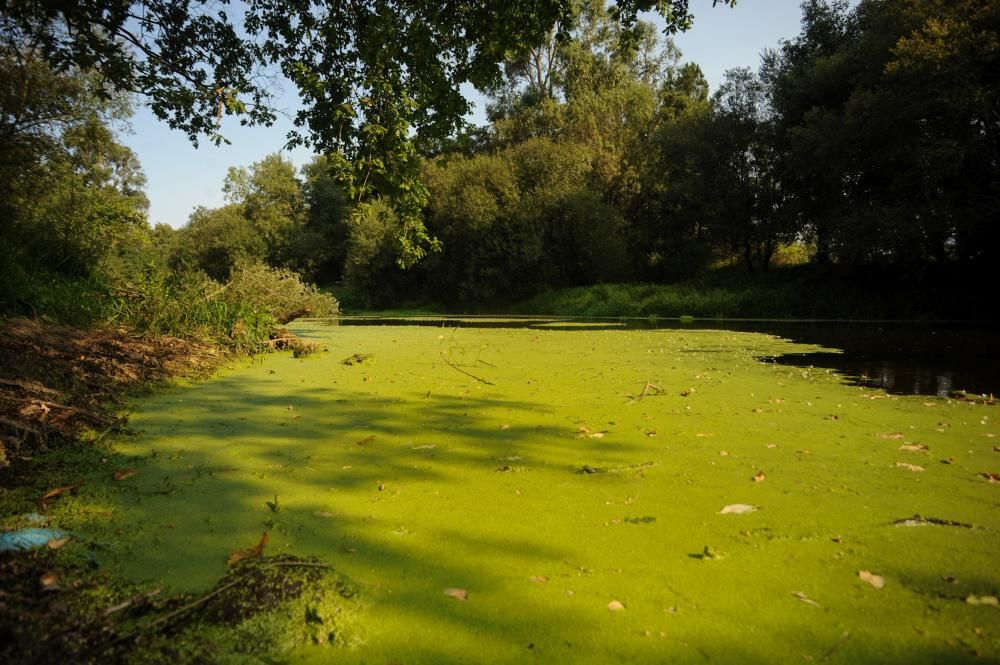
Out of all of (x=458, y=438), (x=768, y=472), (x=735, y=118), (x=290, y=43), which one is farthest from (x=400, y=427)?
(x=735, y=118)

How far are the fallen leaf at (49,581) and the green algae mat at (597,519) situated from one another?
150mm

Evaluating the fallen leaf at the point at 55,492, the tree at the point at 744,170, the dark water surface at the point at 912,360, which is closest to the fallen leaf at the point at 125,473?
the fallen leaf at the point at 55,492

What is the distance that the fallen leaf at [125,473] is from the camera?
6.96 ft

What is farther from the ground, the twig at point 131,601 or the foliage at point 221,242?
the foliage at point 221,242

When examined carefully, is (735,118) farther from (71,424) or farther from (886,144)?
(71,424)

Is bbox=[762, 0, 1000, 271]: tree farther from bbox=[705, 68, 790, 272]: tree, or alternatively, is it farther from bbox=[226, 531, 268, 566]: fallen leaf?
bbox=[226, 531, 268, 566]: fallen leaf

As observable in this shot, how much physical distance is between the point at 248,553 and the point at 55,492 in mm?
881

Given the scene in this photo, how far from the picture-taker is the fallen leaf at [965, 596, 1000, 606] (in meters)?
1.29

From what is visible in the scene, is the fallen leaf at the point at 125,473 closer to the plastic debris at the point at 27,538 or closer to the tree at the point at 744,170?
the plastic debris at the point at 27,538

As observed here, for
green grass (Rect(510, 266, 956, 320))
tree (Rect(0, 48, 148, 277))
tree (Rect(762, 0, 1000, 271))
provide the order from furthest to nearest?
green grass (Rect(510, 266, 956, 320)) → tree (Rect(762, 0, 1000, 271)) → tree (Rect(0, 48, 148, 277))

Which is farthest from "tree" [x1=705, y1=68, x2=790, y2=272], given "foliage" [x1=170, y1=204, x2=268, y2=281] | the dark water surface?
"foliage" [x1=170, y1=204, x2=268, y2=281]

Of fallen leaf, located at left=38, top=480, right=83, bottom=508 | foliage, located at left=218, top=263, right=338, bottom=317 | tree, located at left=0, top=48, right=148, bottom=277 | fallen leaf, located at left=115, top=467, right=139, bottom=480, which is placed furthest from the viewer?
foliage, located at left=218, top=263, right=338, bottom=317

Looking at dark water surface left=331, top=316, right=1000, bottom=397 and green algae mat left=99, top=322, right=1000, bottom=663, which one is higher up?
dark water surface left=331, top=316, right=1000, bottom=397

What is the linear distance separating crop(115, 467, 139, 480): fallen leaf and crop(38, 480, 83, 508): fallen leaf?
14 centimetres
